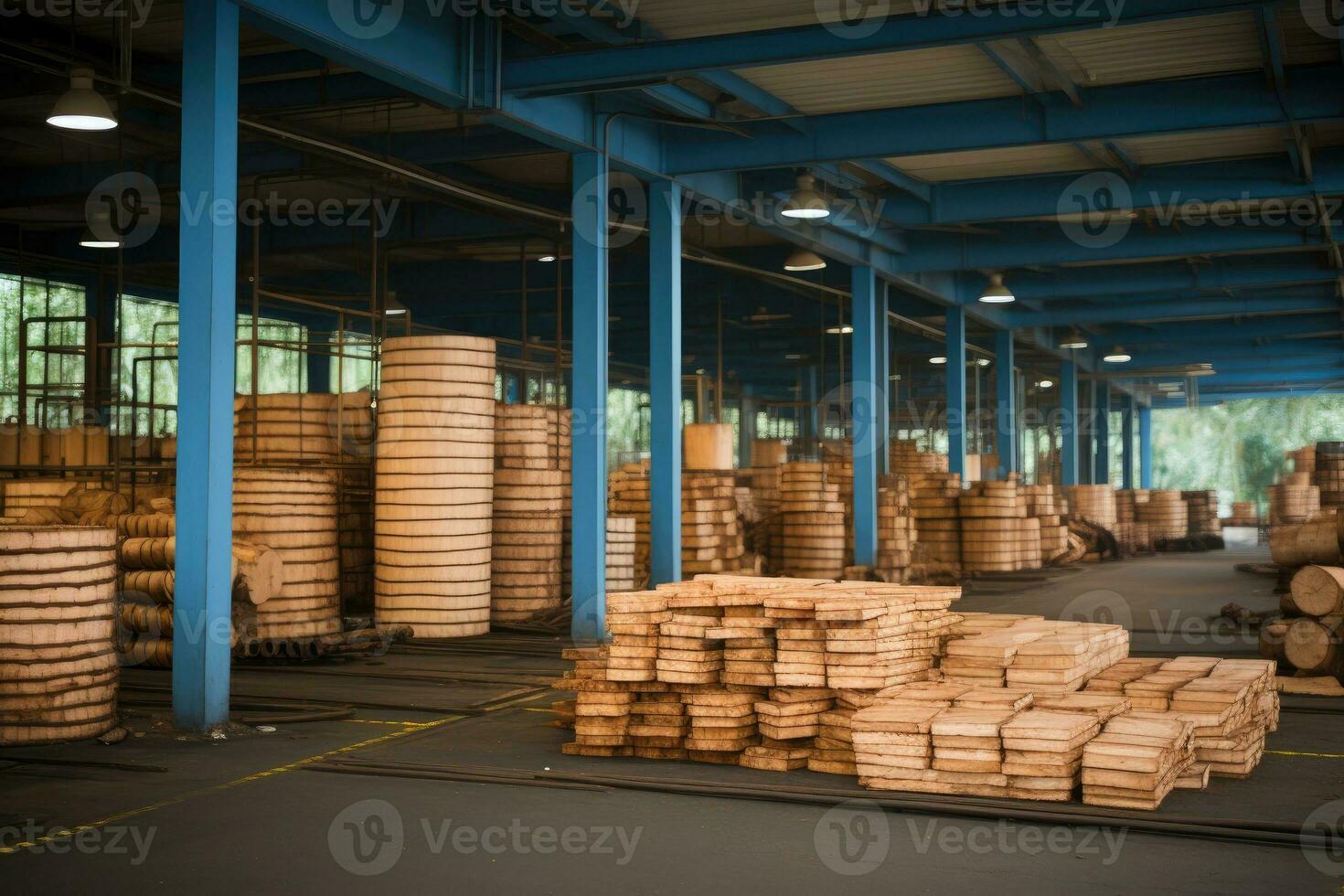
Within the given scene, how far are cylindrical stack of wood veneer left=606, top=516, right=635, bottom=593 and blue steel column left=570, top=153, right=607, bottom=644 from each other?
1.60 meters

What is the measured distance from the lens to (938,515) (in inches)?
919

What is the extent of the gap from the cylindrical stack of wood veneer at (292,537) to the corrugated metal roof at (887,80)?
598cm

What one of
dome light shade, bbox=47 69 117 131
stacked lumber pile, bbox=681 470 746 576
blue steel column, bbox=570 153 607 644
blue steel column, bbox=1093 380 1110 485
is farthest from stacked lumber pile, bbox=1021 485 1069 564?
dome light shade, bbox=47 69 117 131

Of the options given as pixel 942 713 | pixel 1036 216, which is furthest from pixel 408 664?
pixel 1036 216

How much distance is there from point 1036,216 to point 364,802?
13.9 m

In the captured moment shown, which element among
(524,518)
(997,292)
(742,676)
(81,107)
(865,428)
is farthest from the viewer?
(997,292)

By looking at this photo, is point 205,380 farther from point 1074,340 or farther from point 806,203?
point 1074,340

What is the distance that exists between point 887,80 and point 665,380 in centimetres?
386

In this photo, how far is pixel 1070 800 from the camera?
22.1 ft

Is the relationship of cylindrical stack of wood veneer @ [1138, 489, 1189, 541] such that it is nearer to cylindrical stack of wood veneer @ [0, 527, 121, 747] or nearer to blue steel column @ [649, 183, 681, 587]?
blue steel column @ [649, 183, 681, 587]

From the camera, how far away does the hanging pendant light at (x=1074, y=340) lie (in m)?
30.3

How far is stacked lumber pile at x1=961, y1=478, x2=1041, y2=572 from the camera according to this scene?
74.7 feet

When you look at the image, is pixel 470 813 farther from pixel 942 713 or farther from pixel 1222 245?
pixel 1222 245

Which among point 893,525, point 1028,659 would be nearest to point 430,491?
point 1028,659
